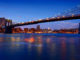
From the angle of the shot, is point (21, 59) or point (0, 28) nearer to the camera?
point (21, 59)

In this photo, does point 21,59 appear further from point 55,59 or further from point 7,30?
point 7,30

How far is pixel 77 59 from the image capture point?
4.72 metres

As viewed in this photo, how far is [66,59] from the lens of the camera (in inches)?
183

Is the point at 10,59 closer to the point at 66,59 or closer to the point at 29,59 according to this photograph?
the point at 29,59

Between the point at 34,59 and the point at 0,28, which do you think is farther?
the point at 0,28

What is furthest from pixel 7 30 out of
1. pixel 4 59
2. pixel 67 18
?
pixel 4 59

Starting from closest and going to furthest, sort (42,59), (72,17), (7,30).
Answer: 1. (42,59)
2. (72,17)
3. (7,30)

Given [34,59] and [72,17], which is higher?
[72,17]

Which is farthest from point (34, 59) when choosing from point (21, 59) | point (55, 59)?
point (55, 59)

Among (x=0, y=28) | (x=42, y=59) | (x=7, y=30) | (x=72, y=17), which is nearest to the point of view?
(x=42, y=59)

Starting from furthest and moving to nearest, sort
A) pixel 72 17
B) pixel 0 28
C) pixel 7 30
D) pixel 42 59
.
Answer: pixel 0 28 → pixel 7 30 → pixel 72 17 → pixel 42 59

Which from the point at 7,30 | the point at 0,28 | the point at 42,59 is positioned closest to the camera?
the point at 42,59

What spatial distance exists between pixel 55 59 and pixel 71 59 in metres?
0.62

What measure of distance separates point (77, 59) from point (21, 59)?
2168mm
